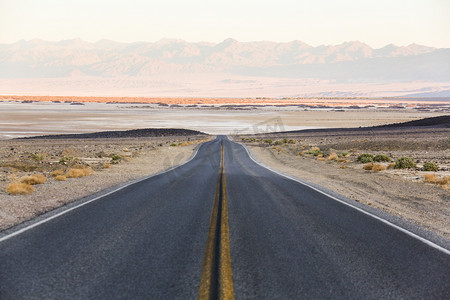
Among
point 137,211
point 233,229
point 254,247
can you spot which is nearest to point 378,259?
point 254,247

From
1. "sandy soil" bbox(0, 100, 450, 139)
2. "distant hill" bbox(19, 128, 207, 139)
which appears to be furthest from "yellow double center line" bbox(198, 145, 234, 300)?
"sandy soil" bbox(0, 100, 450, 139)

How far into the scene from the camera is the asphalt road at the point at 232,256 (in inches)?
218

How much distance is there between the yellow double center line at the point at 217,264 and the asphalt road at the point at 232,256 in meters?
0.10

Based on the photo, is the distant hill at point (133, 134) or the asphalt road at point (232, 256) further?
the distant hill at point (133, 134)

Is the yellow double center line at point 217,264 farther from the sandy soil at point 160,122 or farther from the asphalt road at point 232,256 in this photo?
the sandy soil at point 160,122

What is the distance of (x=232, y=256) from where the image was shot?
693cm

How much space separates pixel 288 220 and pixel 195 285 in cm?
454

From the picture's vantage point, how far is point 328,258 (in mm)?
6887

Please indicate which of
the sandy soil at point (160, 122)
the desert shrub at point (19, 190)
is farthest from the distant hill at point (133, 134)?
the desert shrub at point (19, 190)

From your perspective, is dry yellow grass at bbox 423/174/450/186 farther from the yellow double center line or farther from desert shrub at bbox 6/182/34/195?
desert shrub at bbox 6/182/34/195

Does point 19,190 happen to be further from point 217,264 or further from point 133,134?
point 133,134

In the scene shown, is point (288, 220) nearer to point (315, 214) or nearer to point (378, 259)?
point (315, 214)

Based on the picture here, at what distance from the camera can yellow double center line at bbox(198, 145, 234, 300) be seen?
5.42 m

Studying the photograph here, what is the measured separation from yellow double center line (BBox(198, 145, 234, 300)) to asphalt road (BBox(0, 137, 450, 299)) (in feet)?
0.33
